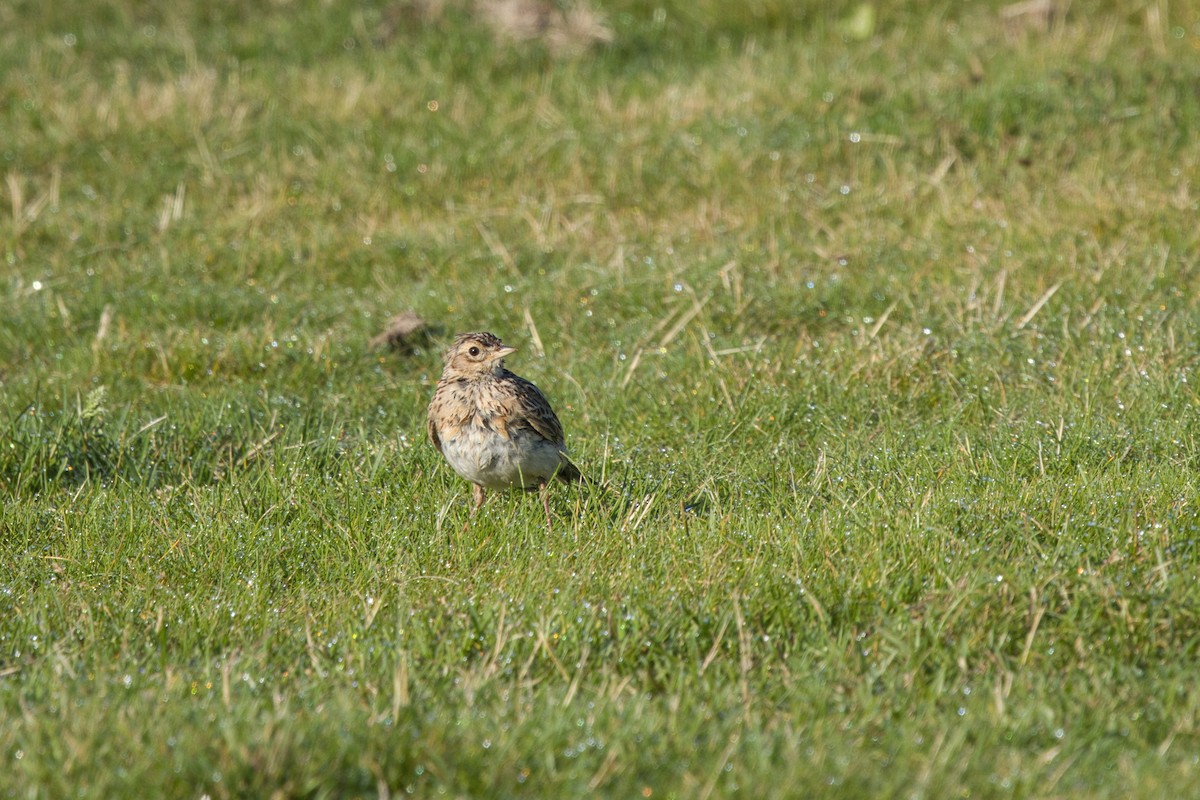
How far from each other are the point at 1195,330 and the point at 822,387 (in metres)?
1.90

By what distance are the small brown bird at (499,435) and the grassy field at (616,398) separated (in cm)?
15

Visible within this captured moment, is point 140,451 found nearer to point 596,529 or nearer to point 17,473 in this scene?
point 17,473

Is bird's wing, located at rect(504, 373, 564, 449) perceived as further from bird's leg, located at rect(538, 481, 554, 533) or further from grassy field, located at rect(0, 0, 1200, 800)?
grassy field, located at rect(0, 0, 1200, 800)

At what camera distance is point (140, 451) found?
6.57 metres

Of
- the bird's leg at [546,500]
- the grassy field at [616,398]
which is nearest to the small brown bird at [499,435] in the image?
the bird's leg at [546,500]

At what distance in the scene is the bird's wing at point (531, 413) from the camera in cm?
575

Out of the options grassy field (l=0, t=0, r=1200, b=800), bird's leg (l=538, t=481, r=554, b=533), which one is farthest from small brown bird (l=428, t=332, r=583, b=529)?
grassy field (l=0, t=0, r=1200, b=800)

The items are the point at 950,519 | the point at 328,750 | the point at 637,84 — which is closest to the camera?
the point at 328,750

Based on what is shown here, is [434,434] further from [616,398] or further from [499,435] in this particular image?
[616,398]

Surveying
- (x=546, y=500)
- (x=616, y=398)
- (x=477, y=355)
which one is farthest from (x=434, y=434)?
(x=616, y=398)

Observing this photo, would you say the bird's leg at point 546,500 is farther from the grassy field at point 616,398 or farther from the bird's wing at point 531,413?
Answer: the bird's wing at point 531,413

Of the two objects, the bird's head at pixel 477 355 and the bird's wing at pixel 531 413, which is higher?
the bird's head at pixel 477 355

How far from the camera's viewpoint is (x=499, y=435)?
569 cm

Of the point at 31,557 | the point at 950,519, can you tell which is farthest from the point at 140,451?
the point at 950,519
